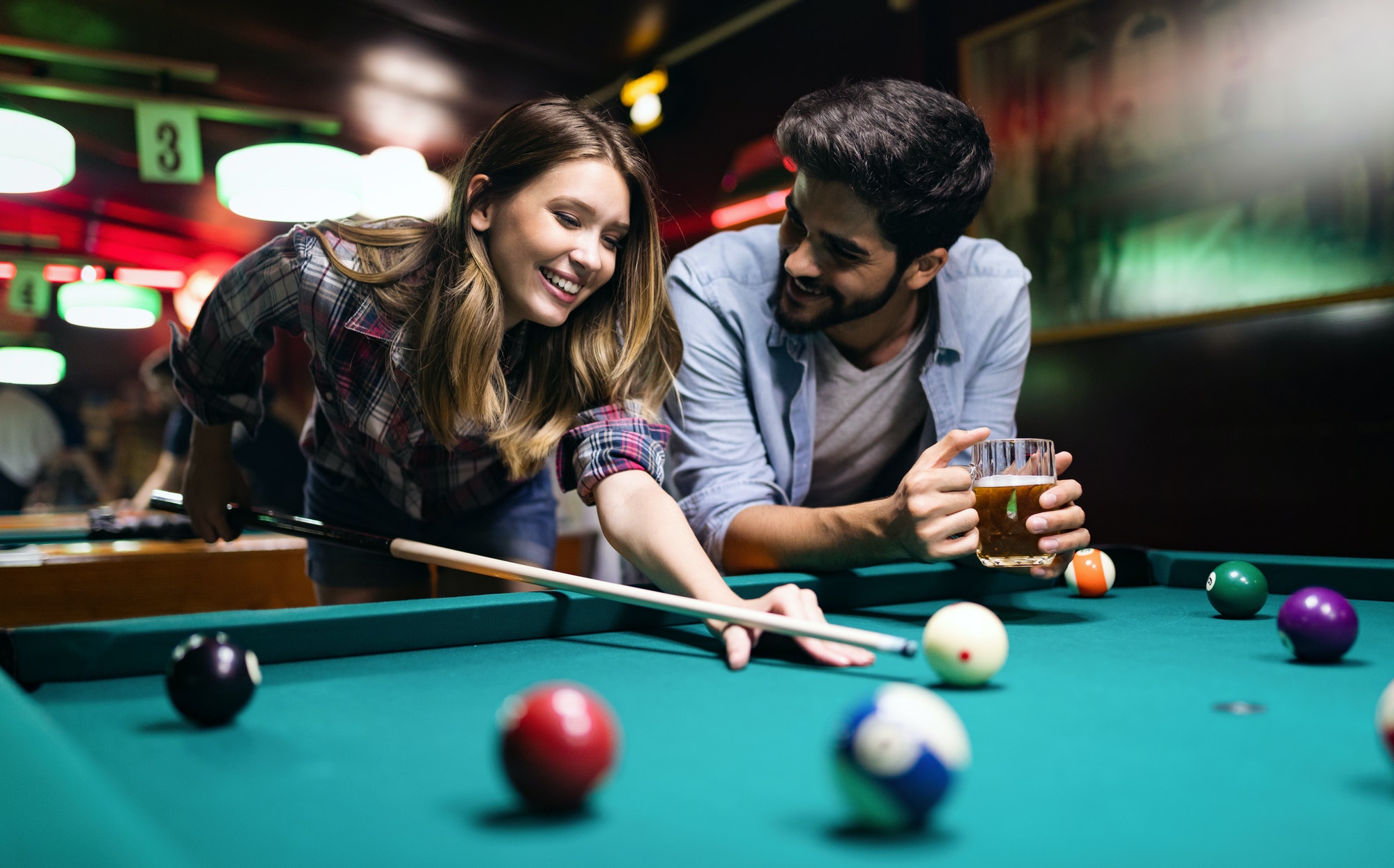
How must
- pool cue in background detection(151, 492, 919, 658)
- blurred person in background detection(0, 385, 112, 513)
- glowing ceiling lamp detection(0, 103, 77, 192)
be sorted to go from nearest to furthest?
pool cue in background detection(151, 492, 919, 658) < glowing ceiling lamp detection(0, 103, 77, 192) < blurred person in background detection(0, 385, 112, 513)

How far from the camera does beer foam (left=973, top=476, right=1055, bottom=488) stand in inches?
63.3

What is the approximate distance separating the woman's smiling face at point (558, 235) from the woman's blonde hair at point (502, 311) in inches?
1.1

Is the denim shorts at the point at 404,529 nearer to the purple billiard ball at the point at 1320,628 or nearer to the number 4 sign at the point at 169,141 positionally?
the purple billiard ball at the point at 1320,628

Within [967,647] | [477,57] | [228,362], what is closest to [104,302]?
[477,57]

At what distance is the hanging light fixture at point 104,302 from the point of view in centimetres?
689

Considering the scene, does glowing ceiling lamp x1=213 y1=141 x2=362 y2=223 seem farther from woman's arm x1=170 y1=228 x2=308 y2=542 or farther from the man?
the man

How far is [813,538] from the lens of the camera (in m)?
1.82

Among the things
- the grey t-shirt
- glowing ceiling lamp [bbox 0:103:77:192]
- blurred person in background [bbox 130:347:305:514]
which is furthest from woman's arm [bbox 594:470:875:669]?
blurred person in background [bbox 130:347:305:514]

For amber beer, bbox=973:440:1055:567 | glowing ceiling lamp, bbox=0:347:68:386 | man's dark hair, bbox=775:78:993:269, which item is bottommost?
amber beer, bbox=973:440:1055:567

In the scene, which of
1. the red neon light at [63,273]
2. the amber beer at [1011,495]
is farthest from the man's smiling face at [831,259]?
the red neon light at [63,273]

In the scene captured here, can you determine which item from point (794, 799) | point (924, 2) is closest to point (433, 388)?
point (794, 799)

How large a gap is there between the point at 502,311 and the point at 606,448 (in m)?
0.34

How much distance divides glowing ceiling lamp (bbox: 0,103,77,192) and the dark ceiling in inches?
46.3

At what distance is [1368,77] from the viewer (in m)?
2.98
